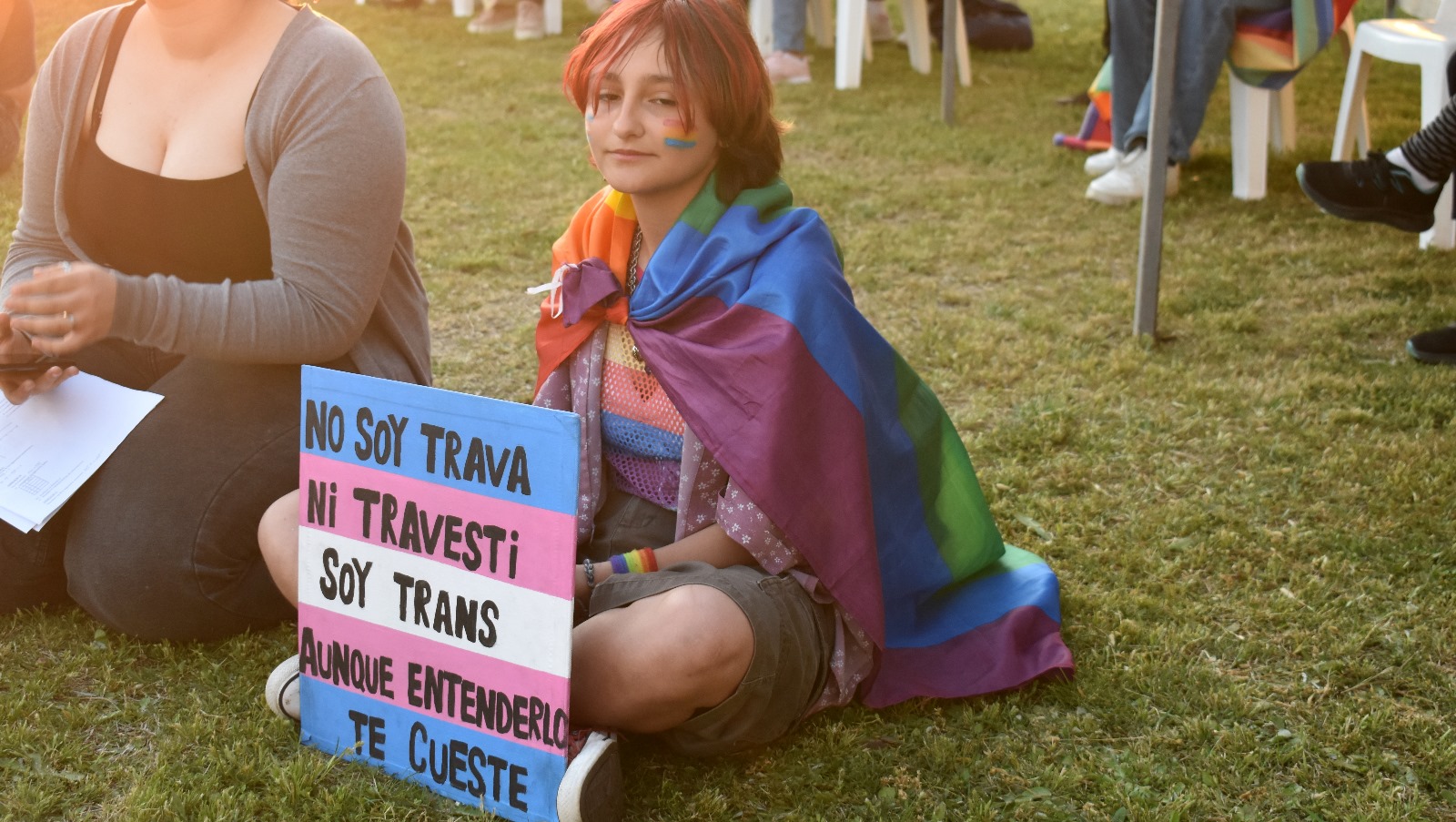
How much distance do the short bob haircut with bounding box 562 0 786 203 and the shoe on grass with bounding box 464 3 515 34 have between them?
675 cm

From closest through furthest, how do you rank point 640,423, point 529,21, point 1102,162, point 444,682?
1. point 444,682
2. point 640,423
3. point 1102,162
4. point 529,21

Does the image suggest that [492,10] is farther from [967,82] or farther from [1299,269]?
[1299,269]

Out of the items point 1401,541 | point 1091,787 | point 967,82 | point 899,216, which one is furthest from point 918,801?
point 967,82

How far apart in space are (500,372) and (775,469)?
1.69 metres

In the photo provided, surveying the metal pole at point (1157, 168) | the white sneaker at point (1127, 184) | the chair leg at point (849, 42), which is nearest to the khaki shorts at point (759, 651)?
the metal pole at point (1157, 168)

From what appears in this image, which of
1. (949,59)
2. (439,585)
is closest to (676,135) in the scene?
(439,585)

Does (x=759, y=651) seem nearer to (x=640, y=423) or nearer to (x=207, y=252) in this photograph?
(x=640, y=423)

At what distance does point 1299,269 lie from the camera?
4078mm

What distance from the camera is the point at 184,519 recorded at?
2.09m

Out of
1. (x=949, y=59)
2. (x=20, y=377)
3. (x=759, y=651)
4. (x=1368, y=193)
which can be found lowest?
(x=759, y=651)

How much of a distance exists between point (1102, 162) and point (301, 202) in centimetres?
384

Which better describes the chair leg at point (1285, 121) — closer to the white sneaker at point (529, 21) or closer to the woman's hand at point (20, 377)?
the white sneaker at point (529, 21)

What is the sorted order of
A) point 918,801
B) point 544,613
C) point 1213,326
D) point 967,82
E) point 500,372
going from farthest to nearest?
point 967,82, point 1213,326, point 500,372, point 918,801, point 544,613

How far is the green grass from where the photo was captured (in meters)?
1.86
